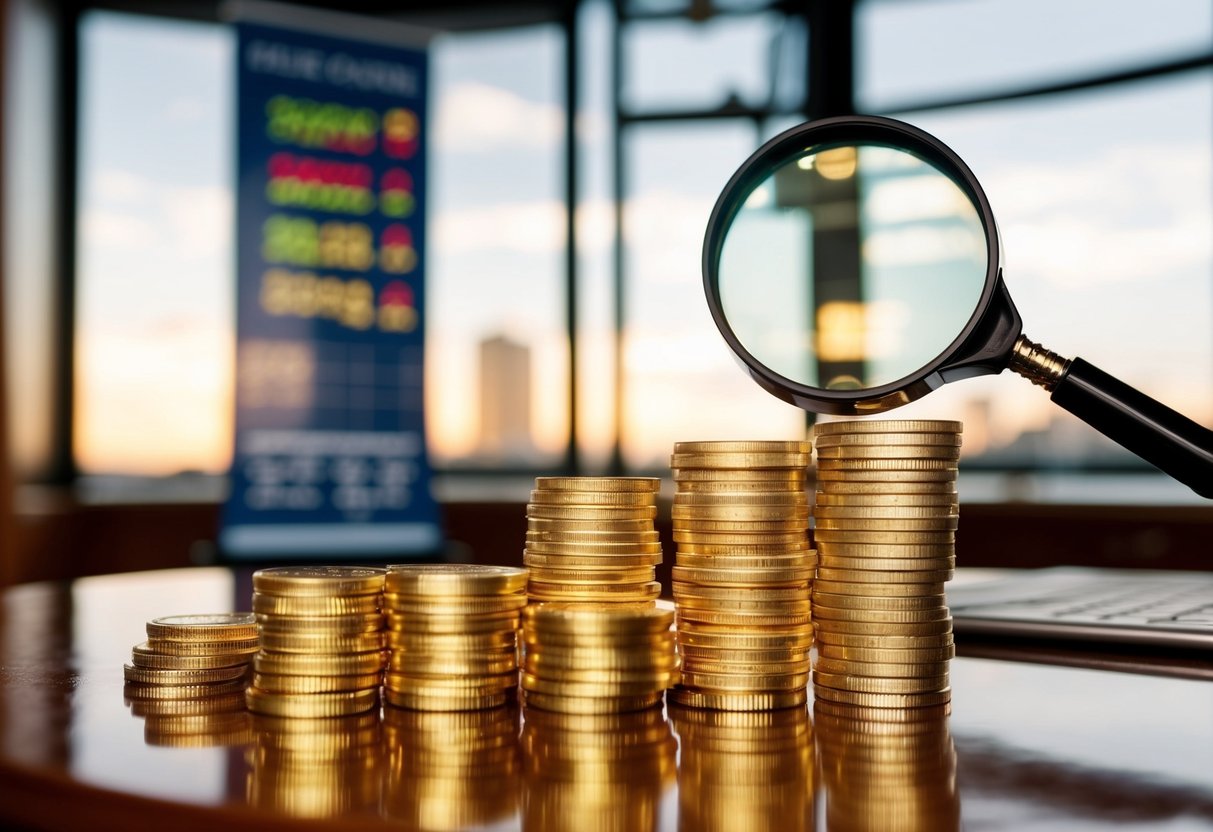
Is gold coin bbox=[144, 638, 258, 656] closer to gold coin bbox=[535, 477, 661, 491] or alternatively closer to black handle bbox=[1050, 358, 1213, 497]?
gold coin bbox=[535, 477, 661, 491]

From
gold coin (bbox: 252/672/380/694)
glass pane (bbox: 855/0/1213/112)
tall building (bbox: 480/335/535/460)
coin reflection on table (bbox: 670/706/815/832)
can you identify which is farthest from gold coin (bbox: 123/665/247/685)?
glass pane (bbox: 855/0/1213/112)

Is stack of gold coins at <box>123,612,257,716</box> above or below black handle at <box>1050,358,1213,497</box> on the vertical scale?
below

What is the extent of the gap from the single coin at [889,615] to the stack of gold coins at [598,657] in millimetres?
151

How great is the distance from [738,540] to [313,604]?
0.37 meters

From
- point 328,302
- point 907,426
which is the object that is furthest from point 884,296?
point 328,302

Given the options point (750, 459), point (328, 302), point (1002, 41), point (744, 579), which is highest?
point (1002, 41)

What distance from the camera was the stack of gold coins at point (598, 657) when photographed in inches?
34.7

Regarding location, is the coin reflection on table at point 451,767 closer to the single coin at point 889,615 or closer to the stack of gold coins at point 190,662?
the stack of gold coins at point 190,662

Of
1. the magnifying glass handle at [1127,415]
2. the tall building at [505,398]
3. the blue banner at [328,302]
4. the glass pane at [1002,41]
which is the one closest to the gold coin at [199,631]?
the magnifying glass handle at [1127,415]

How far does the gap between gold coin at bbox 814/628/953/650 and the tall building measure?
Answer: 175 inches

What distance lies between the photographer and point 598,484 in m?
1.00

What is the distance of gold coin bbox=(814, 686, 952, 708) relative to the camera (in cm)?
95

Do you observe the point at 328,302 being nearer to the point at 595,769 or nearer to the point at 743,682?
the point at 743,682

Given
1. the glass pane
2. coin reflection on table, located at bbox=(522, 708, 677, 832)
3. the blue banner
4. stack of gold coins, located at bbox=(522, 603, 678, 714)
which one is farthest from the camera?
the glass pane
